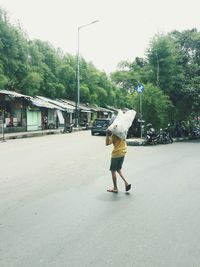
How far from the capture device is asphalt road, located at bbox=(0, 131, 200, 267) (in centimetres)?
421

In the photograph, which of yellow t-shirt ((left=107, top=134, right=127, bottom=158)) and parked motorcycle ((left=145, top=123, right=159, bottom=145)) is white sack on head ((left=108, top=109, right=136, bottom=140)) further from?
parked motorcycle ((left=145, top=123, right=159, bottom=145))

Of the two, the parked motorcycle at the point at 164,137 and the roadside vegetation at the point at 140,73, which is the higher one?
the roadside vegetation at the point at 140,73

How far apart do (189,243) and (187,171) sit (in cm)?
652

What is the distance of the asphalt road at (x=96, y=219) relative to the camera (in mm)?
4207

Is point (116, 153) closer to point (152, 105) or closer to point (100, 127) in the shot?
point (152, 105)

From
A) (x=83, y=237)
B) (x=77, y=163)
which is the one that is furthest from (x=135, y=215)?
(x=77, y=163)

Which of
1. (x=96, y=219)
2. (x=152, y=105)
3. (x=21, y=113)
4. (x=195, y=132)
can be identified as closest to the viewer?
(x=96, y=219)

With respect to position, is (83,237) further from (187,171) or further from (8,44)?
(8,44)

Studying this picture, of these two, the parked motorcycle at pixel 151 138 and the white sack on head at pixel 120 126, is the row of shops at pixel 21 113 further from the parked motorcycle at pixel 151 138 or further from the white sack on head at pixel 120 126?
the white sack on head at pixel 120 126

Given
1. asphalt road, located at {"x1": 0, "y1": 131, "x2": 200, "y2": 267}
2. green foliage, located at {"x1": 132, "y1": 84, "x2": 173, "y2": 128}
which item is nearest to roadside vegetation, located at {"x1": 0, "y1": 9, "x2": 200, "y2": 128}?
green foliage, located at {"x1": 132, "y1": 84, "x2": 173, "y2": 128}

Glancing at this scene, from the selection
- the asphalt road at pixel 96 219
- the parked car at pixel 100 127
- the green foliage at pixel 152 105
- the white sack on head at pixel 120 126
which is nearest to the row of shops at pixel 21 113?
the parked car at pixel 100 127

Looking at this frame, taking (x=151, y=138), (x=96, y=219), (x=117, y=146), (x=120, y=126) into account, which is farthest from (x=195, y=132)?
(x=96, y=219)

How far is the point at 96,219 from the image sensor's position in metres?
5.74

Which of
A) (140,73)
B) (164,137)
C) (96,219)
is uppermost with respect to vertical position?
(140,73)
